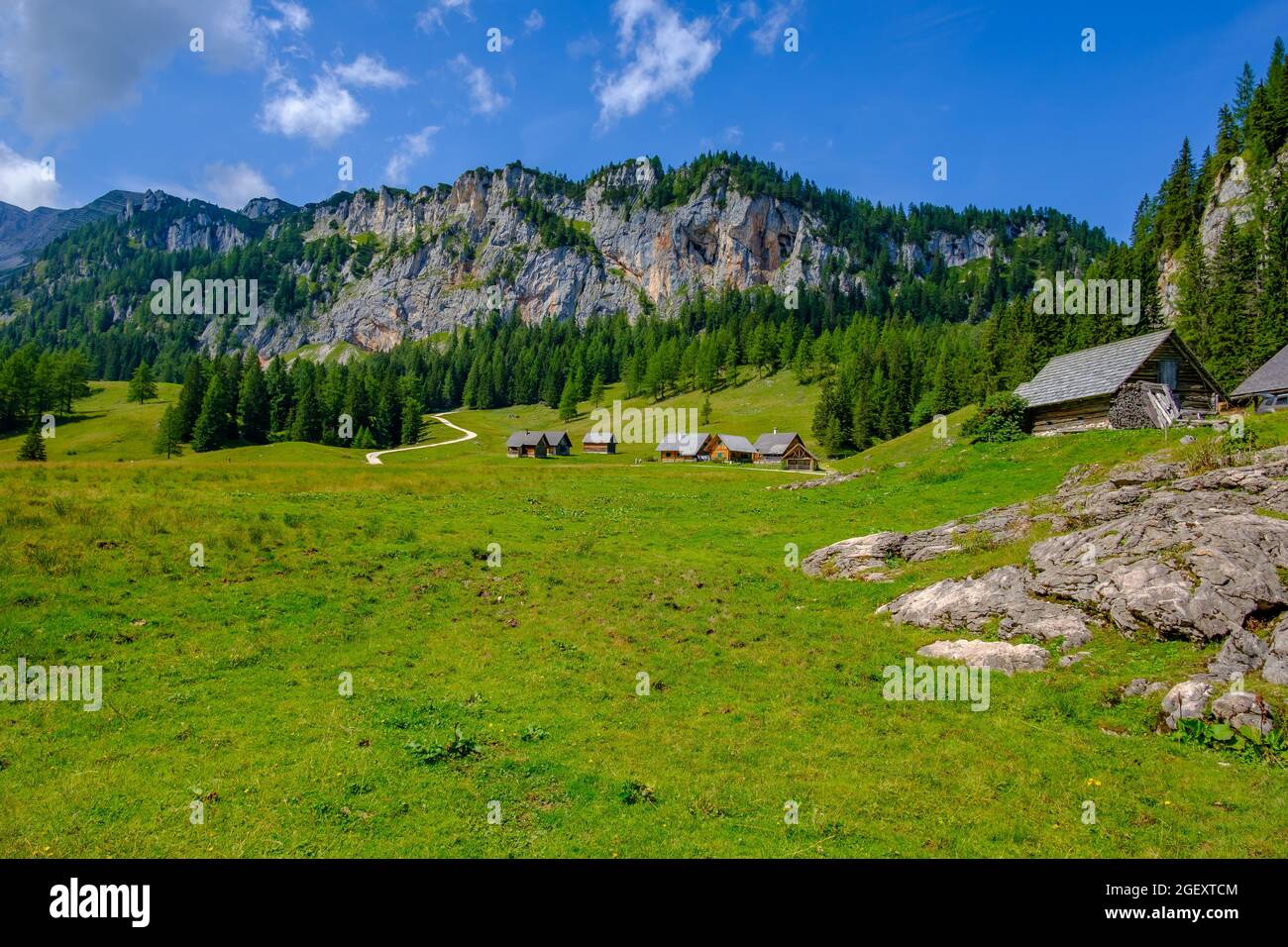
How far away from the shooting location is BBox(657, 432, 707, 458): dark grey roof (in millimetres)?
123938

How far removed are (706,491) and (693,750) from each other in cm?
4087

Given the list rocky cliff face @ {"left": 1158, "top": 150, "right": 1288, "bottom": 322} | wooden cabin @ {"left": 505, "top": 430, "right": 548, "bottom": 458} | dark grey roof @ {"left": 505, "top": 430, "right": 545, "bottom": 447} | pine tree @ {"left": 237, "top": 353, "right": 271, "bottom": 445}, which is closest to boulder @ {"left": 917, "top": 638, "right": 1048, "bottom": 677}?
rocky cliff face @ {"left": 1158, "top": 150, "right": 1288, "bottom": 322}

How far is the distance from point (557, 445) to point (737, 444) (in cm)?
3850

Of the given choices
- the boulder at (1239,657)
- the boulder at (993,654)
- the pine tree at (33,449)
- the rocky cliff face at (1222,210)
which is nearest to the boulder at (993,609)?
the boulder at (993,654)

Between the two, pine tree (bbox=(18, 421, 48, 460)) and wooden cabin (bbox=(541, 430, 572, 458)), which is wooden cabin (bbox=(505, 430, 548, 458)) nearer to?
wooden cabin (bbox=(541, 430, 572, 458))

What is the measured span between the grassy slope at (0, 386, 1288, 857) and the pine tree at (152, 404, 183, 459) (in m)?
101

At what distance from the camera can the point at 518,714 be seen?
520 inches

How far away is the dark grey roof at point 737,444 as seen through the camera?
121m

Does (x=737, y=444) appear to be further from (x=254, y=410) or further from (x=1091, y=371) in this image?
(x=254, y=410)

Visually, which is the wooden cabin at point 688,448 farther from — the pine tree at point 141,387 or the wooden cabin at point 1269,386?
the pine tree at point 141,387

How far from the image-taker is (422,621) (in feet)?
61.5

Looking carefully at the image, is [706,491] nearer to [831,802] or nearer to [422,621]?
[422,621]

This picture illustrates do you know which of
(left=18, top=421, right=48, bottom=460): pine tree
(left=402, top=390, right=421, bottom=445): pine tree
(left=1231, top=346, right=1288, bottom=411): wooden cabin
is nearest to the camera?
(left=1231, top=346, right=1288, bottom=411): wooden cabin
